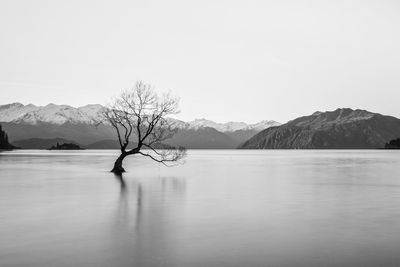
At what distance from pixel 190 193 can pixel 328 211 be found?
12762mm

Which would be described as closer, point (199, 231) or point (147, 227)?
point (199, 231)

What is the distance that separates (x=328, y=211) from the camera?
22.3 meters

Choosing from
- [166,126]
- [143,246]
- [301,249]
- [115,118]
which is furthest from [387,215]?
[115,118]

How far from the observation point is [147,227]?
1706 centimetres

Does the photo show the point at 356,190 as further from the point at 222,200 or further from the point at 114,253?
the point at 114,253

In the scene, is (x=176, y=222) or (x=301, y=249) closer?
(x=301, y=249)

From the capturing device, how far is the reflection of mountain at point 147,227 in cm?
1241

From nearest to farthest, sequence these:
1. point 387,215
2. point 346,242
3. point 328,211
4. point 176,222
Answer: point 346,242 → point 176,222 → point 387,215 → point 328,211

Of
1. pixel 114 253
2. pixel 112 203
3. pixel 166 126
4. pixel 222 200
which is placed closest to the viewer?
pixel 114 253

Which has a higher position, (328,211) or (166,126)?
(166,126)

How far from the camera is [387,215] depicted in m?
20.9

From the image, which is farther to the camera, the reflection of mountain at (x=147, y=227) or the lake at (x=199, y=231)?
the reflection of mountain at (x=147, y=227)

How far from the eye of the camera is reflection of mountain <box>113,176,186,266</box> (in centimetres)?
1241

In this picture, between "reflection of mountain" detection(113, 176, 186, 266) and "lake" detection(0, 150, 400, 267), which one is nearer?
"lake" detection(0, 150, 400, 267)
